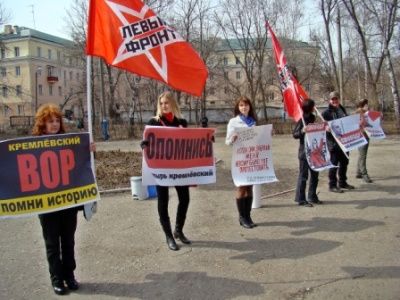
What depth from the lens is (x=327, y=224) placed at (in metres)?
6.97

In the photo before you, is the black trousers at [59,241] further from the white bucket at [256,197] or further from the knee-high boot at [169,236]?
the white bucket at [256,197]

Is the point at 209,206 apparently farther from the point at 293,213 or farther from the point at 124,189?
the point at 124,189

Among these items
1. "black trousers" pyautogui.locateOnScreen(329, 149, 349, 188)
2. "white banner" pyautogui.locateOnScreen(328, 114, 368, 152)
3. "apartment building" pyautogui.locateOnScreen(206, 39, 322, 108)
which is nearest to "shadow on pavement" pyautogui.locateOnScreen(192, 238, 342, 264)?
"black trousers" pyautogui.locateOnScreen(329, 149, 349, 188)

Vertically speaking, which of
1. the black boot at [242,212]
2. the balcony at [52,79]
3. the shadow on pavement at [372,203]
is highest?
the balcony at [52,79]

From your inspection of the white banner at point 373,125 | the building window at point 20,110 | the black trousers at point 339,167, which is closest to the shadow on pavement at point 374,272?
the black trousers at point 339,167

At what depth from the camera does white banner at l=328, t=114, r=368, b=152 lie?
30.5 ft

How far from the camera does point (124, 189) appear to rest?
10.1 m

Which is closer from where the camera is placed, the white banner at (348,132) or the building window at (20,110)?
the white banner at (348,132)

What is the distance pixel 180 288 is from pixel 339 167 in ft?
19.0

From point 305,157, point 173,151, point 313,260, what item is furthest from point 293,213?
point 173,151

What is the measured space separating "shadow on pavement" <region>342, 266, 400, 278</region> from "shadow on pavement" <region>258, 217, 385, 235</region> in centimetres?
149

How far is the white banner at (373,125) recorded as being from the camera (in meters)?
10.6

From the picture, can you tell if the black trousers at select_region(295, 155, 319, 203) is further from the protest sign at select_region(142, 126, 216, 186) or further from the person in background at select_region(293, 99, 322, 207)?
the protest sign at select_region(142, 126, 216, 186)

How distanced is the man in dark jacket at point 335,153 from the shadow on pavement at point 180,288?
5.10 m
